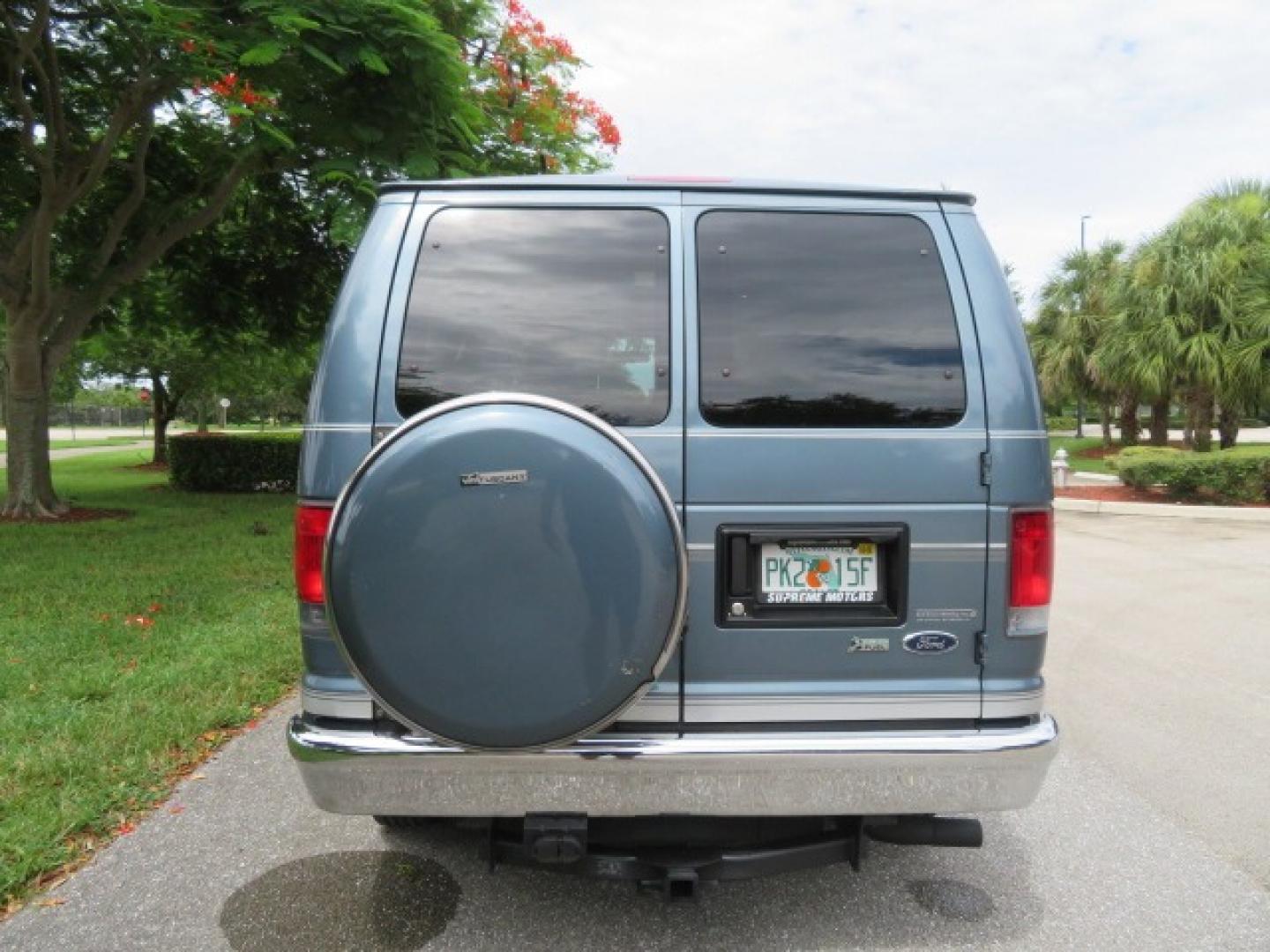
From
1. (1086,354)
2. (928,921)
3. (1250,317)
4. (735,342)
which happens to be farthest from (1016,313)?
(1086,354)

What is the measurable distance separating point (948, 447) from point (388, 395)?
154 cm

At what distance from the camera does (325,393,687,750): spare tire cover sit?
210 centimetres

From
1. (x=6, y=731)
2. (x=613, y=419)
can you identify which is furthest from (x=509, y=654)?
(x=6, y=731)

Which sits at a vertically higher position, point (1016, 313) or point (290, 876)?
point (1016, 313)

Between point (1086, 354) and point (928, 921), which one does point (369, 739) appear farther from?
point (1086, 354)

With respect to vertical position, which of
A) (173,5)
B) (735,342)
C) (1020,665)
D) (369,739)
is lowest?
(369,739)

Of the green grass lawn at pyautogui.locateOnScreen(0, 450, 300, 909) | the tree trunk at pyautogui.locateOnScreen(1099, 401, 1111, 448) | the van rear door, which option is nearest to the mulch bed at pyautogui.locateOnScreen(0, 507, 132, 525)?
the green grass lawn at pyautogui.locateOnScreen(0, 450, 300, 909)

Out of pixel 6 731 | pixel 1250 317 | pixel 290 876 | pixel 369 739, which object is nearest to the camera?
pixel 369 739

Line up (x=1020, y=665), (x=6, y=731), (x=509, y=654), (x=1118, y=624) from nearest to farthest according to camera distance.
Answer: (x=509, y=654), (x=1020, y=665), (x=6, y=731), (x=1118, y=624)

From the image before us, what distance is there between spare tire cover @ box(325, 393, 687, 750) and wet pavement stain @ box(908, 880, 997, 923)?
1455 mm

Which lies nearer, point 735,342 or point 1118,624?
point 735,342

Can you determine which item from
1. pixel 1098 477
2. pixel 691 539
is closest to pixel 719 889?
pixel 691 539

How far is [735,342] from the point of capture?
2455mm

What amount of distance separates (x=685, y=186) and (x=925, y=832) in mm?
2004
